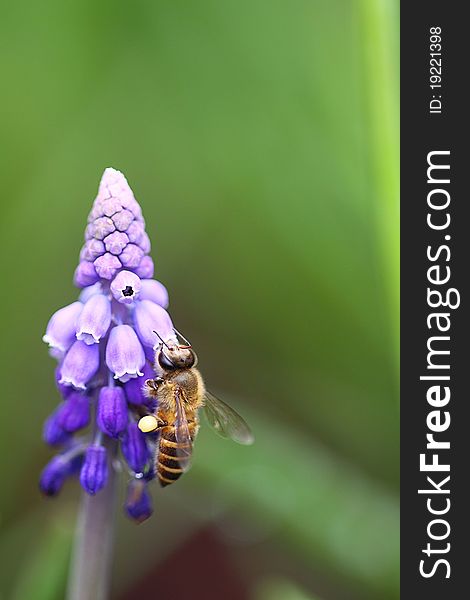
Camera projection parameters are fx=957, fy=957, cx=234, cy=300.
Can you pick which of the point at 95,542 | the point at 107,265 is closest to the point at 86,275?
the point at 107,265

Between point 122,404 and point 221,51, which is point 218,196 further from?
point 122,404

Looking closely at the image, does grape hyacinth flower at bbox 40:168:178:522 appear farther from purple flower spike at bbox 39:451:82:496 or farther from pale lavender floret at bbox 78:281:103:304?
purple flower spike at bbox 39:451:82:496

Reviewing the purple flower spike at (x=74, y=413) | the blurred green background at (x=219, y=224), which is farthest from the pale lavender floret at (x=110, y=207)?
the blurred green background at (x=219, y=224)

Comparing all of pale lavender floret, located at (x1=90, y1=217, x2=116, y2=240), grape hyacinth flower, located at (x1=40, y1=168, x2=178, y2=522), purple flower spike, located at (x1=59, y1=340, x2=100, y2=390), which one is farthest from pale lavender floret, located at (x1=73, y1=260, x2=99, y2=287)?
purple flower spike, located at (x1=59, y1=340, x2=100, y2=390)

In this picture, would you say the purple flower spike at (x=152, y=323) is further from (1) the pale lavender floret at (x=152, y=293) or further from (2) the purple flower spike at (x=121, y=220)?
(2) the purple flower spike at (x=121, y=220)

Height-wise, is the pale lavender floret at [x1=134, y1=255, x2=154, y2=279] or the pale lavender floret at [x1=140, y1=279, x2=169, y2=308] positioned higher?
the pale lavender floret at [x1=134, y1=255, x2=154, y2=279]
